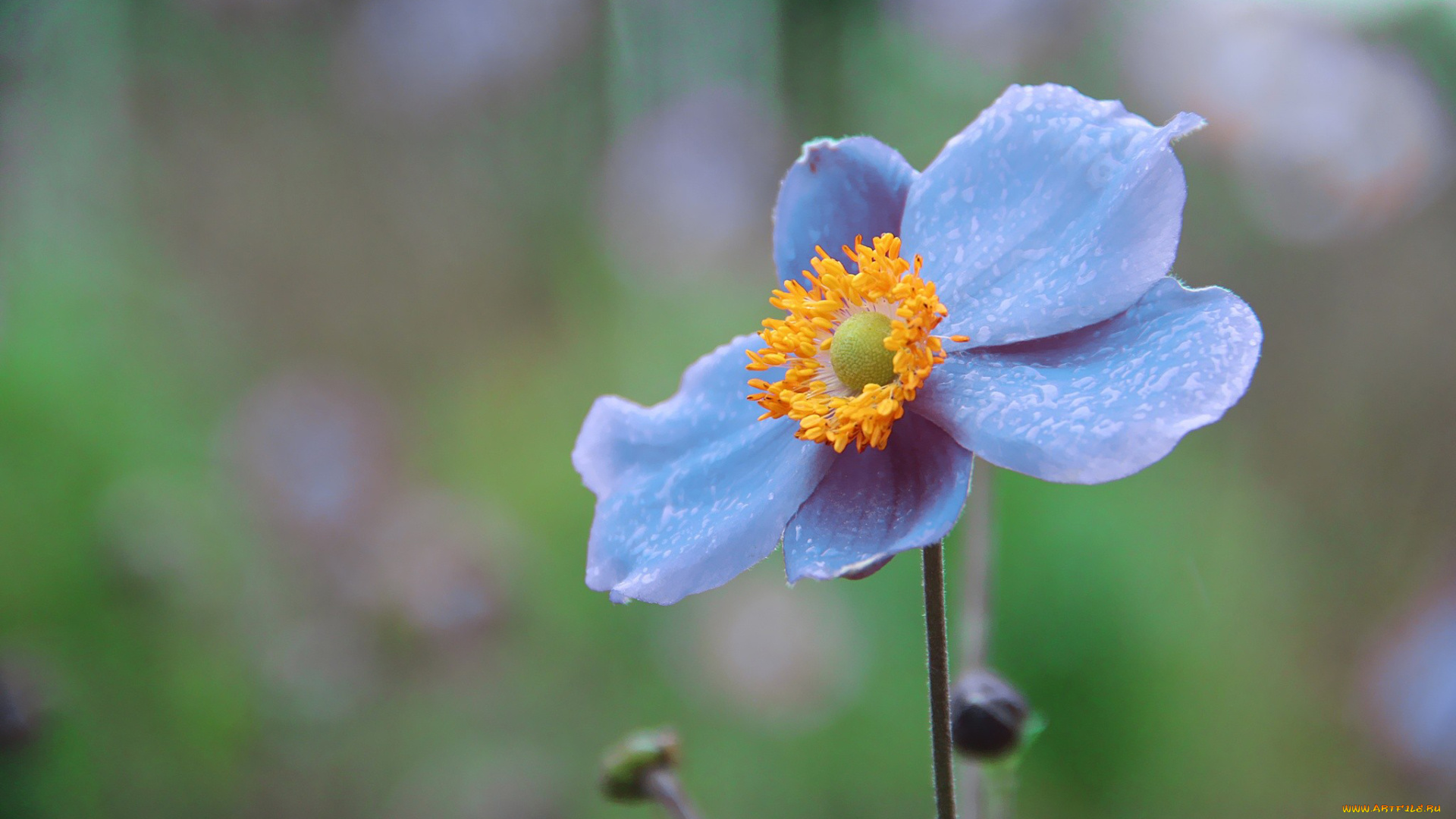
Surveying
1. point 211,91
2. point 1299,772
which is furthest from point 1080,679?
point 211,91

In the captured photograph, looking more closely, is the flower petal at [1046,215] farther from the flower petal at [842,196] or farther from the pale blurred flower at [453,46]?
the pale blurred flower at [453,46]

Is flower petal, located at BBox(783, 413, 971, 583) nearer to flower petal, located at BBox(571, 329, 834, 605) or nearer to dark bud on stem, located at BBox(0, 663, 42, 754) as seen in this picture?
flower petal, located at BBox(571, 329, 834, 605)

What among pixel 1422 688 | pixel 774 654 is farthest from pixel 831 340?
pixel 774 654

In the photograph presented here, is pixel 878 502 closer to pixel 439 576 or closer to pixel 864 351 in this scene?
pixel 864 351

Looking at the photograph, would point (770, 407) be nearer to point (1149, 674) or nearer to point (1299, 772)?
point (1149, 674)

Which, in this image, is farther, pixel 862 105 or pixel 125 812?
pixel 862 105

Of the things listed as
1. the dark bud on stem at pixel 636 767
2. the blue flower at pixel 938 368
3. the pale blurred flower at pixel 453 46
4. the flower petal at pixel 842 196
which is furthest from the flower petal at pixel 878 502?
the pale blurred flower at pixel 453 46

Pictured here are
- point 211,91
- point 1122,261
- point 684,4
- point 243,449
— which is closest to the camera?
point 1122,261
